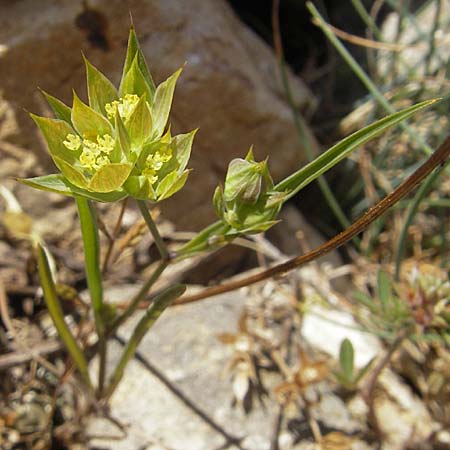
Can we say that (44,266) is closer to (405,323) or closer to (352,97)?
(405,323)

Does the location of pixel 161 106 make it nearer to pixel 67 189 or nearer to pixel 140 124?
pixel 140 124

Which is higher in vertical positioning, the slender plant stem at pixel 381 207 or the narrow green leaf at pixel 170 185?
the narrow green leaf at pixel 170 185

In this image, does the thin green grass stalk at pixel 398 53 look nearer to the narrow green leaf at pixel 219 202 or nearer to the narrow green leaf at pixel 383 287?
the narrow green leaf at pixel 383 287

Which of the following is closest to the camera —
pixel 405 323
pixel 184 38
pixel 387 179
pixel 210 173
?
pixel 405 323

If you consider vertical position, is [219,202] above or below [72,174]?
below

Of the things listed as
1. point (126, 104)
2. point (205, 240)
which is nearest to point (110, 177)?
point (126, 104)

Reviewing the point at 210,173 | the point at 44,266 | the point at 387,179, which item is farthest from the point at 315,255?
the point at 387,179

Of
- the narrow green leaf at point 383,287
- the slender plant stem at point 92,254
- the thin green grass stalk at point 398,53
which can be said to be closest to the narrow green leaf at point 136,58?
the slender plant stem at point 92,254
